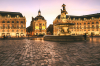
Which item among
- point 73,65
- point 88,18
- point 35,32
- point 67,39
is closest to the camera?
point 73,65

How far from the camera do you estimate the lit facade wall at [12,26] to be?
61522 mm

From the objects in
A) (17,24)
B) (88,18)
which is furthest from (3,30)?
(88,18)

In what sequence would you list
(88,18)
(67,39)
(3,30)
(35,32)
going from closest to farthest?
(67,39) < (3,30) < (35,32) < (88,18)

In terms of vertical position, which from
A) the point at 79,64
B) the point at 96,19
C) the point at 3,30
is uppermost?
the point at 96,19

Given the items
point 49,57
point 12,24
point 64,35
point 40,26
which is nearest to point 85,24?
point 40,26

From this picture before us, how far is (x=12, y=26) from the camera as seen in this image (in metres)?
63.3

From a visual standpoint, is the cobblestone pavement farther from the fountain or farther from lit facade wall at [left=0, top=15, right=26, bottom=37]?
lit facade wall at [left=0, top=15, right=26, bottom=37]

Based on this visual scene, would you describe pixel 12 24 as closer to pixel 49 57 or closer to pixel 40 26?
pixel 40 26

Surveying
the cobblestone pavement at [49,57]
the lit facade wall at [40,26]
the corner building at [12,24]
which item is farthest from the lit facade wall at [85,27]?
the cobblestone pavement at [49,57]

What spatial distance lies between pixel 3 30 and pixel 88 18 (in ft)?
264

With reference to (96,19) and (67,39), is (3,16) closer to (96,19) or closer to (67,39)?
(67,39)

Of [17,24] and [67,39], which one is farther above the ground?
[17,24]

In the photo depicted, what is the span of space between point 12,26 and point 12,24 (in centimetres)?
165

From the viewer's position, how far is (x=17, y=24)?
209ft
